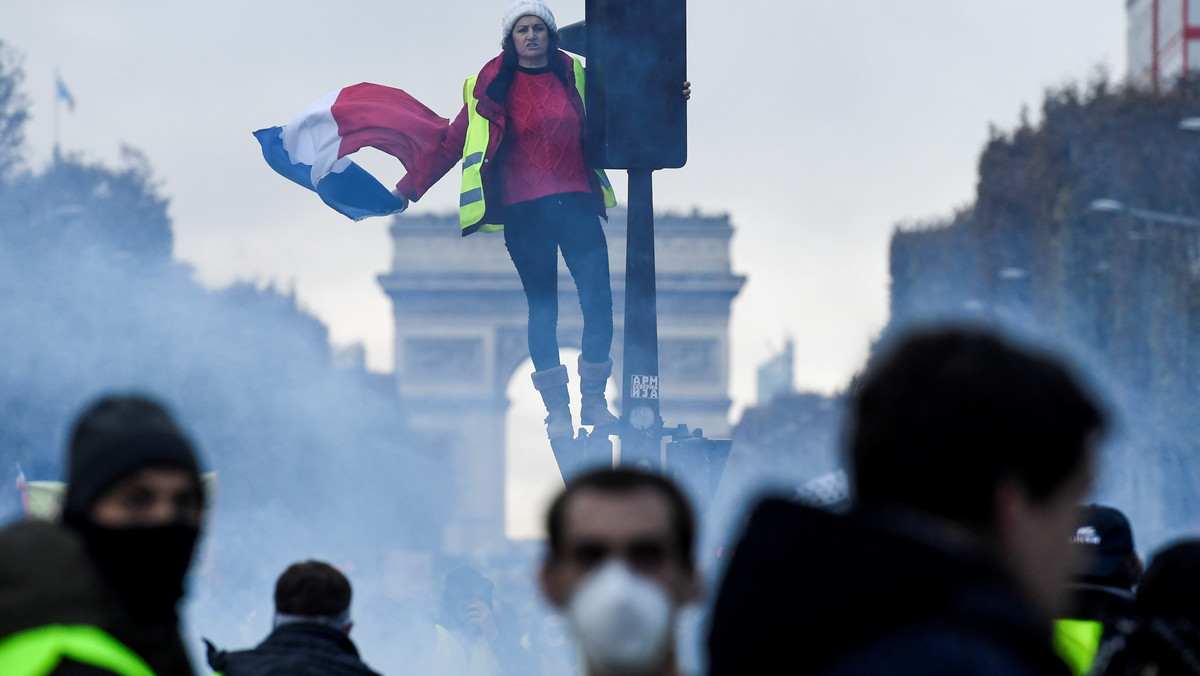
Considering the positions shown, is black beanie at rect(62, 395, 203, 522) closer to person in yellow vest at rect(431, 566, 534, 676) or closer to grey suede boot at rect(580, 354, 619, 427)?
grey suede boot at rect(580, 354, 619, 427)

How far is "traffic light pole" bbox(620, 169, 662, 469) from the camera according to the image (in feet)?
31.7

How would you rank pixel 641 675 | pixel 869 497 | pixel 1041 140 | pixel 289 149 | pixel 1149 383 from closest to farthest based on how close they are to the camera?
pixel 869 497, pixel 641 675, pixel 289 149, pixel 1149 383, pixel 1041 140

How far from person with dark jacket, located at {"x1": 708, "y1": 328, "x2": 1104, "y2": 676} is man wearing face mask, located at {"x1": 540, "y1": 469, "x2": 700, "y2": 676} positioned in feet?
0.81

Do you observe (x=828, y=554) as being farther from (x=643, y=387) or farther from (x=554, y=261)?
(x=554, y=261)

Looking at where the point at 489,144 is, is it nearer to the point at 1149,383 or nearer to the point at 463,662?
the point at 463,662

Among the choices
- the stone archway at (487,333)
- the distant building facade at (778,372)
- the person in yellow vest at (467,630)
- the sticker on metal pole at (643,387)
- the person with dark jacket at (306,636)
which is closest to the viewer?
the person with dark jacket at (306,636)

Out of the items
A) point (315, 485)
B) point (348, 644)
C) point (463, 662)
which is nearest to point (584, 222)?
point (463, 662)

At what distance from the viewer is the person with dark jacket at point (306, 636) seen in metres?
4.09

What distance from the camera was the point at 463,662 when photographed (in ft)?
38.5

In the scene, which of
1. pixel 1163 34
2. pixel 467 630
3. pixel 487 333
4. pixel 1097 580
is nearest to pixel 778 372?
pixel 1163 34

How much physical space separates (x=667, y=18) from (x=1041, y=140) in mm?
21764

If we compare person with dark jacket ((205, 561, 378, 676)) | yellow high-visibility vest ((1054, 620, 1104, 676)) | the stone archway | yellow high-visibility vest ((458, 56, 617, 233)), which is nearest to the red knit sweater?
yellow high-visibility vest ((458, 56, 617, 233))

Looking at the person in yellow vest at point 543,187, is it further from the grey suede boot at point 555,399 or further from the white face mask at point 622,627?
the white face mask at point 622,627

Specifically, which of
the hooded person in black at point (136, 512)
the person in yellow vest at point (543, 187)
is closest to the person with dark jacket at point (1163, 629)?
the hooded person in black at point (136, 512)
